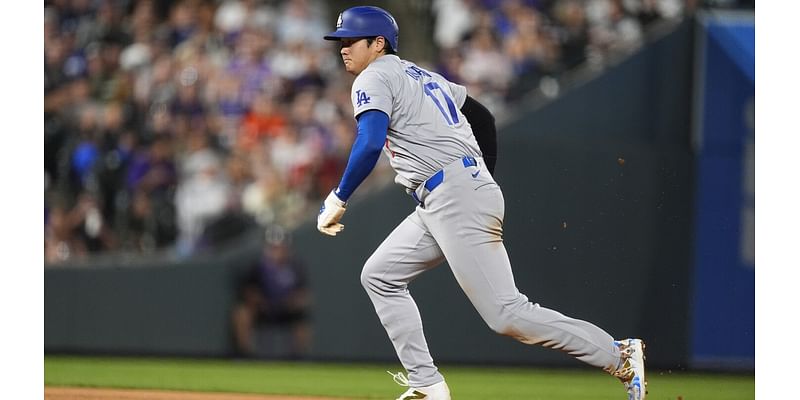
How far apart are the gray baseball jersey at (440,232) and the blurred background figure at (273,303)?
12.0 feet

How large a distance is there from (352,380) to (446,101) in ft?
8.96

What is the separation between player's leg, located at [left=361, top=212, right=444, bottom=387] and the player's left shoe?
69cm

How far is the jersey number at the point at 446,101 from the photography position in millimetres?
4340

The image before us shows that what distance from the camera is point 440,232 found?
4.23 metres

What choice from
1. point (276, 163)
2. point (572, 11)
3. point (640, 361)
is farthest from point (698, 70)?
point (640, 361)

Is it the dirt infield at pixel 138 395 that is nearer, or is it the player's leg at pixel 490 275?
the player's leg at pixel 490 275

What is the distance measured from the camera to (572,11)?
8297 millimetres

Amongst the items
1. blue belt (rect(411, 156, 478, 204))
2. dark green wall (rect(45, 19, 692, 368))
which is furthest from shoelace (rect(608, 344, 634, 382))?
dark green wall (rect(45, 19, 692, 368))

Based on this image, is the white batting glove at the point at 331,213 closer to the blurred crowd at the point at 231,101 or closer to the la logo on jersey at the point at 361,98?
the la logo on jersey at the point at 361,98

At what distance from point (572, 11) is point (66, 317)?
4315mm

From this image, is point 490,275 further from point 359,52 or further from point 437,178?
point 359,52

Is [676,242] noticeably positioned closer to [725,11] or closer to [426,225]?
[725,11]

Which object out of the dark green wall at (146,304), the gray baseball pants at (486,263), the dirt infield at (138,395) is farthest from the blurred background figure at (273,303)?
the gray baseball pants at (486,263)

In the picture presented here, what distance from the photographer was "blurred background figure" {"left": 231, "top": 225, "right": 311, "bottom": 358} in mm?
7980
